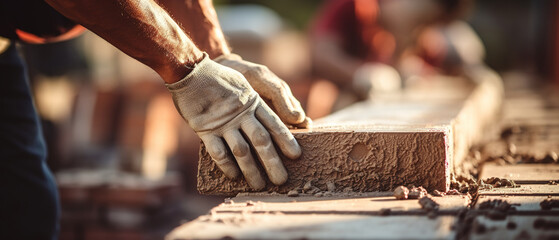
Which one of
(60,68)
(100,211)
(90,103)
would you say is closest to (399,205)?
(100,211)

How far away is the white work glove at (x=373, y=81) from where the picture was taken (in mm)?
5340

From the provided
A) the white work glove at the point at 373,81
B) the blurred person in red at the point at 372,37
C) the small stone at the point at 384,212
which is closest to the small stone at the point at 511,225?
the small stone at the point at 384,212

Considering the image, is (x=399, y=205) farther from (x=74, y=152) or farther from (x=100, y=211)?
(x=74, y=152)

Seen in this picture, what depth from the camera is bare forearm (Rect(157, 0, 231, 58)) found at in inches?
95.3

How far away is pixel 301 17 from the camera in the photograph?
19.1 meters

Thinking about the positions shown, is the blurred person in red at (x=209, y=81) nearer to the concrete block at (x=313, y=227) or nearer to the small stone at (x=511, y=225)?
the concrete block at (x=313, y=227)

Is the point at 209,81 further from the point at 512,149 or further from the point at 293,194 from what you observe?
the point at 512,149

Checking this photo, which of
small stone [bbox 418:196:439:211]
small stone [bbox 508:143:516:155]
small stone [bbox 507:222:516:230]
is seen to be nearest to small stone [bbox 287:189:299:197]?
small stone [bbox 418:196:439:211]

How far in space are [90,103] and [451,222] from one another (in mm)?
6203

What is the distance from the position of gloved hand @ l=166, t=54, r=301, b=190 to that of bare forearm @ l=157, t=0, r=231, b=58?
0.45 metres

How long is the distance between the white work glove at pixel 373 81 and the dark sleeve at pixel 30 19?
2.93m

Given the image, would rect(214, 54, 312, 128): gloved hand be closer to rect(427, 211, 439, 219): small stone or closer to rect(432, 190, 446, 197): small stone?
rect(432, 190, 446, 197): small stone

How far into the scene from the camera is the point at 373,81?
5.39m

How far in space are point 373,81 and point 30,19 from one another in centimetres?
339
